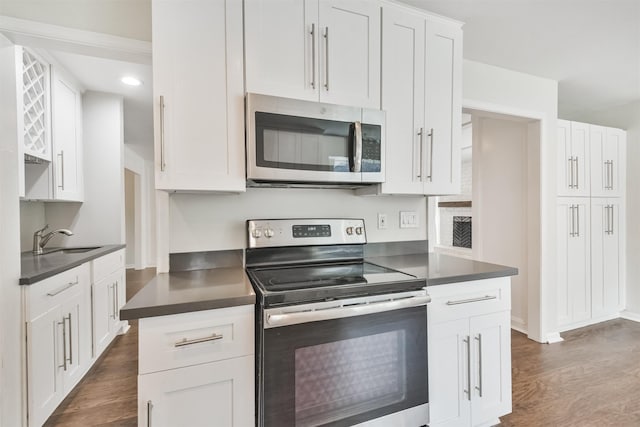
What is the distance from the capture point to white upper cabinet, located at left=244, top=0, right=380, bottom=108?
1501mm

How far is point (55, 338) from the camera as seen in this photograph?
6.16 feet

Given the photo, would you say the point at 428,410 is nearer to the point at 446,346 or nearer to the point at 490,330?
the point at 446,346

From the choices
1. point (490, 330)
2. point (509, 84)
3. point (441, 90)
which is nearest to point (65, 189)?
point (441, 90)

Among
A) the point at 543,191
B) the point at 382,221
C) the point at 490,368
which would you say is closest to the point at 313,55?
the point at 382,221

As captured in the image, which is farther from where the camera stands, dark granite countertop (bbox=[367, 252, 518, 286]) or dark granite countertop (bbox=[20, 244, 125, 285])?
dark granite countertop (bbox=[20, 244, 125, 285])

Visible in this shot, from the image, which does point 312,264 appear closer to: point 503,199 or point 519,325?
point 503,199

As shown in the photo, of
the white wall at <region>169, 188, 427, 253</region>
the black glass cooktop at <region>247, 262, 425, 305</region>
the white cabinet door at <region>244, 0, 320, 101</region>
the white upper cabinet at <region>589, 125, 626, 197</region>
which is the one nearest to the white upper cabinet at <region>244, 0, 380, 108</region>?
the white cabinet door at <region>244, 0, 320, 101</region>

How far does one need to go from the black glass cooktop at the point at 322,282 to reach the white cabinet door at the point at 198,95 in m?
0.47

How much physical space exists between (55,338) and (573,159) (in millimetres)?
4559

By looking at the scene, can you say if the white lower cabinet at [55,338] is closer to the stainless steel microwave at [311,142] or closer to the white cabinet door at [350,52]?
the stainless steel microwave at [311,142]

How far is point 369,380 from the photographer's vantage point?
1.37 meters

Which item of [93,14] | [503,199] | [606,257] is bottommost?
[606,257]

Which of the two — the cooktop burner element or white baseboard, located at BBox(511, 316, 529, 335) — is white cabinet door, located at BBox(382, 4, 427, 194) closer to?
the cooktop burner element

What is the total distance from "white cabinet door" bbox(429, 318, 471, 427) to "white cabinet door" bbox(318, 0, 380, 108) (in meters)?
1.26
